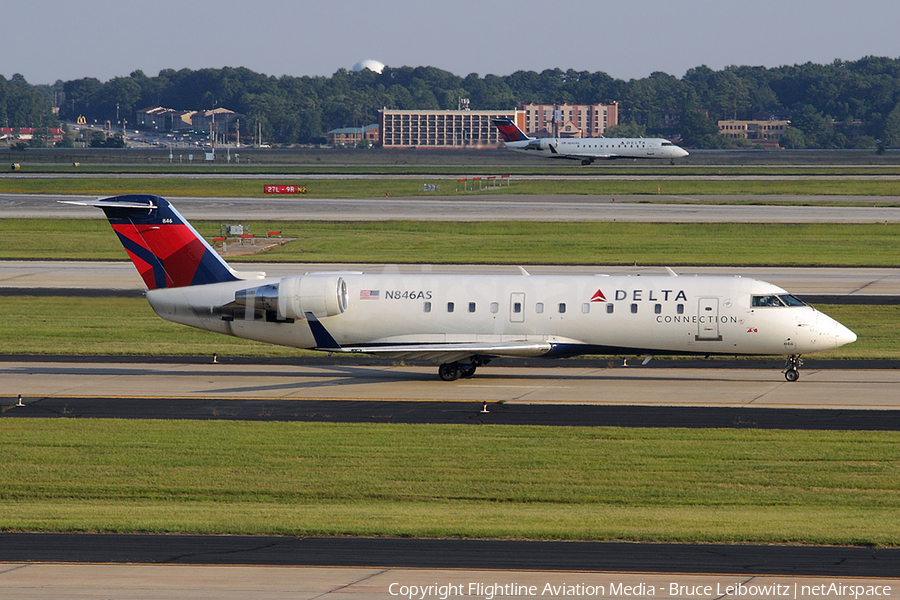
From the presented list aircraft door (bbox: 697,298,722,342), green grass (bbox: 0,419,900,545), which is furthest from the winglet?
aircraft door (bbox: 697,298,722,342)

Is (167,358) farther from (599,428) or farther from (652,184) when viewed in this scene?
(652,184)

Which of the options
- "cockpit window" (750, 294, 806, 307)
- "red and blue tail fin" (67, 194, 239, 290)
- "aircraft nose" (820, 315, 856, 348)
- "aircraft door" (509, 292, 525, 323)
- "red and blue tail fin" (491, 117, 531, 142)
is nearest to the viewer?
"aircraft nose" (820, 315, 856, 348)

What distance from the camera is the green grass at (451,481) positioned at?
1831 cm

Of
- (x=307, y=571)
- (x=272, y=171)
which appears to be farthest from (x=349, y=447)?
(x=272, y=171)

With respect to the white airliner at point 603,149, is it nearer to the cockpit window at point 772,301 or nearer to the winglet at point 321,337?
the cockpit window at point 772,301

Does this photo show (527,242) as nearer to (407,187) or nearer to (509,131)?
(407,187)

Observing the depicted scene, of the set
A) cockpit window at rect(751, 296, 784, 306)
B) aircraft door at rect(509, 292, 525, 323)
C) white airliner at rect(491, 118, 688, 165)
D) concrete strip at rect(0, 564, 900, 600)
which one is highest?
white airliner at rect(491, 118, 688, 165)

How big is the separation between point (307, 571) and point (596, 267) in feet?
140

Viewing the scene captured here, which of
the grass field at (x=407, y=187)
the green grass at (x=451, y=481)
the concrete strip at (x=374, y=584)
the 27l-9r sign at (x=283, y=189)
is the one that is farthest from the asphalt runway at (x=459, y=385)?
the 27l-9r sign at (x=283, y=189)

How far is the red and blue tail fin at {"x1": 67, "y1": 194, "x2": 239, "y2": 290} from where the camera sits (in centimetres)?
3266

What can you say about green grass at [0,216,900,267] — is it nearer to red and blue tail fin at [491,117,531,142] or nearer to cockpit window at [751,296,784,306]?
cockpit window at [751,296,784,306]

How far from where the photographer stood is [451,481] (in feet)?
71.5

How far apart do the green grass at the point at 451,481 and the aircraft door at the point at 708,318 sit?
632 centimetres

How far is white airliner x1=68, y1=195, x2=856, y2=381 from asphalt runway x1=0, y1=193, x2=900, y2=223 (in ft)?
148
